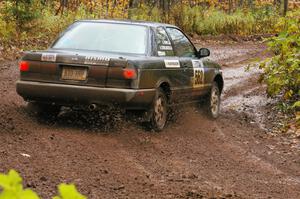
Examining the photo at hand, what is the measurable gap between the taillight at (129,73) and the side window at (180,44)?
186 cm

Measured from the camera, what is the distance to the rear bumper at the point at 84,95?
24.9 ft

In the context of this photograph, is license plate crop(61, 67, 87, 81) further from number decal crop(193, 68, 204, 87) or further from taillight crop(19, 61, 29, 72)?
number decal crop(193, 68, 204, 87)

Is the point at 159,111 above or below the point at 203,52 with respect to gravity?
below

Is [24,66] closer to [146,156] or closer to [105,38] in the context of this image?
[105,38]

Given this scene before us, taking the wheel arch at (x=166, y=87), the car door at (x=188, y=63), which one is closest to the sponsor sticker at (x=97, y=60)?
the wheel arch at (x=166, y=87)

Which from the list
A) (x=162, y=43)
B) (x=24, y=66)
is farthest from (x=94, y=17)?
(x=24, y=66)

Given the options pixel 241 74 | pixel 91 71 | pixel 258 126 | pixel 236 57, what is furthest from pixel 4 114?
pixel 236 57

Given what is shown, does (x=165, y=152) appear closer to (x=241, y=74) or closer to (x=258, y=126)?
(x=258, y=126)

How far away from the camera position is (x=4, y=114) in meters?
8.33

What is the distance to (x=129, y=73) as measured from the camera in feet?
25.1

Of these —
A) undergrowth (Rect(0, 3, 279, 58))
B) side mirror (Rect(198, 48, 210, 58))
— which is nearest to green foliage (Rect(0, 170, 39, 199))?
side mirror (Rect(198, 48, 210, 58))

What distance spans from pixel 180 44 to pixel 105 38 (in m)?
1.76

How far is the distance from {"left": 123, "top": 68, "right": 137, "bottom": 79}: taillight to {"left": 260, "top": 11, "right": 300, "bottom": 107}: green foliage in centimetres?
423

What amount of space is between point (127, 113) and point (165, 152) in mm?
883
